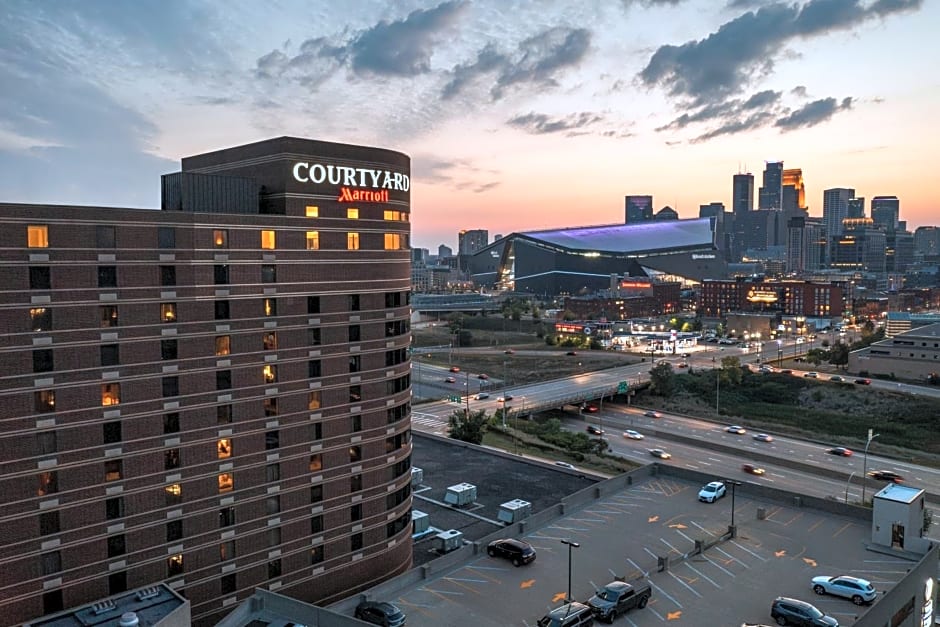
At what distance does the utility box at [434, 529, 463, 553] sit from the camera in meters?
48.6

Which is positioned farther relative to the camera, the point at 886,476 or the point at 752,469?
the point at 752,469

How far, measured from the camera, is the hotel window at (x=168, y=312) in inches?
1320

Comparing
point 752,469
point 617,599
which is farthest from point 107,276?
point 752,469

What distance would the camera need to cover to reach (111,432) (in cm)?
3241

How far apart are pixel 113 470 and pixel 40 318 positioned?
7.71m

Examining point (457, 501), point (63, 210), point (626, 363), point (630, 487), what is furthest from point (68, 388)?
point (626, 363)

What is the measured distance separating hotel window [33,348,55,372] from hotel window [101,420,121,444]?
11.6 feet

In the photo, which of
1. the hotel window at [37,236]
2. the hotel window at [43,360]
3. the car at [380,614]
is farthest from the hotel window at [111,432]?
the car at [380,614]

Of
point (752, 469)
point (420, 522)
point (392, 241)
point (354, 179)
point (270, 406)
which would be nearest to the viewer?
point (270, 406)

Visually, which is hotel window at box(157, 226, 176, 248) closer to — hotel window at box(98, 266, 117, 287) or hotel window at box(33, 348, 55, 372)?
hotel window at box(98, 266, 117, 287)

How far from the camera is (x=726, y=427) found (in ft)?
361

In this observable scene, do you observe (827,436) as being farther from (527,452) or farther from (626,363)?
(626,363)

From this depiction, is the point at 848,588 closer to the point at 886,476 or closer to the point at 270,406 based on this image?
the point at 270,406

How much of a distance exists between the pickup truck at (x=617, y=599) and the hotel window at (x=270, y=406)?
18.9 m
